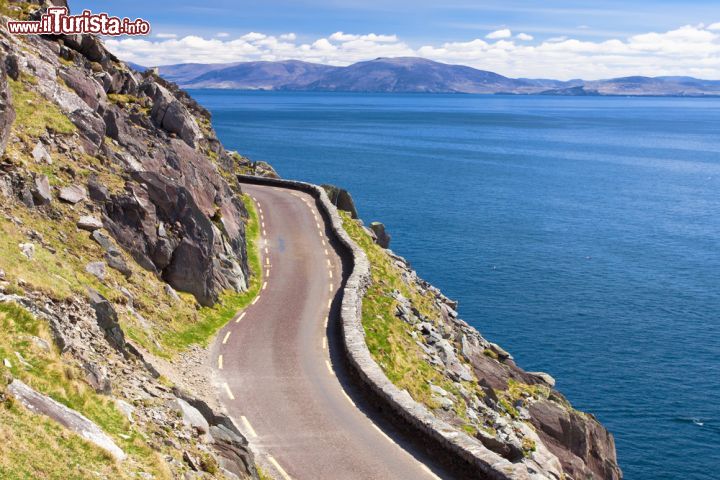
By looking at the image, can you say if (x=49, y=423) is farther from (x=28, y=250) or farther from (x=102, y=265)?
(x=102, y=265)

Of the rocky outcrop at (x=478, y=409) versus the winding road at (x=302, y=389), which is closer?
the winding road at (x=302, y=389)

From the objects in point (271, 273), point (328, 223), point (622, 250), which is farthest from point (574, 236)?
point (271, 273)

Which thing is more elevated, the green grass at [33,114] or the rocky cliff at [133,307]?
the green grass at [33,114]

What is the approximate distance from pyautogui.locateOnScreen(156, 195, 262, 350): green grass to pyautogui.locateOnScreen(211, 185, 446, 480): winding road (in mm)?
524

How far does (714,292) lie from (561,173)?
95.5 meters

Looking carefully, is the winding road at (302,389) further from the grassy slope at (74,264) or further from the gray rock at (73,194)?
the gray rock at (73,194)

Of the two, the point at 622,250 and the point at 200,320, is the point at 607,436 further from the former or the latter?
the point at 622,250

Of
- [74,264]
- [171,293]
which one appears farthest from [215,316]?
[74,264]

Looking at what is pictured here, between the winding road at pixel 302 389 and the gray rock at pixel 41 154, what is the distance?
37.6 feet

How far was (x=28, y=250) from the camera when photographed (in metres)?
24.2

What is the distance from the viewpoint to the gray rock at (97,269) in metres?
28.8

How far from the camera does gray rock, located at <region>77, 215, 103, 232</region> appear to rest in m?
31.1

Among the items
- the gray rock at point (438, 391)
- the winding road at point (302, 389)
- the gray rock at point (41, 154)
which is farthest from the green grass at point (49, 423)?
the gray rock at point (438, 391)

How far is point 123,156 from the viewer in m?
39.0
